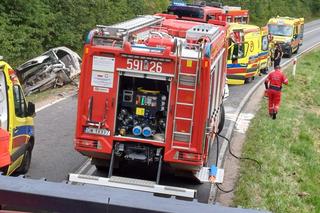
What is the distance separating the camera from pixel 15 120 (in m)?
9.48

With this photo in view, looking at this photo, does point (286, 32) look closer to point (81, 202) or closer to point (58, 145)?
point (58, 145)

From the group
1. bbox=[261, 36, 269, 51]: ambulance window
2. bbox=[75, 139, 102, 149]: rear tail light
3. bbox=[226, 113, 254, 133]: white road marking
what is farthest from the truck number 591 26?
bbox=[261, 36, 269, 51]: ambulance window

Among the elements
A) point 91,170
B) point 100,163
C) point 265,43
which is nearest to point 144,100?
point 100,163

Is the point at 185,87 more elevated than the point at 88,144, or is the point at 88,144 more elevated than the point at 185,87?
the point at 185,87

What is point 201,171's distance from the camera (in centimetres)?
1008

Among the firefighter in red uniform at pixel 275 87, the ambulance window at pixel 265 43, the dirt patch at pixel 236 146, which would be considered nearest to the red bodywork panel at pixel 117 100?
the dirt patch at pixel 236 146

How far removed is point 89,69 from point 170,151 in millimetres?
2007

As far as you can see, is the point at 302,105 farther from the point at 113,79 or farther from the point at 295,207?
the point at 113,79

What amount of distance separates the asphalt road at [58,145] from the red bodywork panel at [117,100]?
1670 millimetres

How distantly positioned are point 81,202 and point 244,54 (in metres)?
22.7

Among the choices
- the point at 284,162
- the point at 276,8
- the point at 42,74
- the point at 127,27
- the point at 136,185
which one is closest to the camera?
the point at 136,185

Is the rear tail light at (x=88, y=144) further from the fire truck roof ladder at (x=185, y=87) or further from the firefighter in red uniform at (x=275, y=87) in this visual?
the firefighter in red uniform at (x=275, y=87)

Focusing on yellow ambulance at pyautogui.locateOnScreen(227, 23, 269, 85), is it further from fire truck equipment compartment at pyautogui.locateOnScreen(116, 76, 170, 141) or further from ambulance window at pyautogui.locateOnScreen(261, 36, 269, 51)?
fire truck equipment compartment at pyautogui.locateOnScreen(116, 76, 170, 141)

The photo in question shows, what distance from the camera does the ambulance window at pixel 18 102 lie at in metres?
9.66
